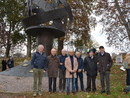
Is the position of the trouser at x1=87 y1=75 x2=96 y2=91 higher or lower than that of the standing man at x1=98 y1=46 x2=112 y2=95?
A: lower

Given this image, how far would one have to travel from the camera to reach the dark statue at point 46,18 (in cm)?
1250

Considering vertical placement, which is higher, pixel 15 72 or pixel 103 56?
pixel 103 56

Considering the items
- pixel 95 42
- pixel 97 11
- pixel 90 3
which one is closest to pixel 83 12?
pixel 90 3

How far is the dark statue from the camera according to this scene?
41.0 ft

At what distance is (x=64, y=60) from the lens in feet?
25.1

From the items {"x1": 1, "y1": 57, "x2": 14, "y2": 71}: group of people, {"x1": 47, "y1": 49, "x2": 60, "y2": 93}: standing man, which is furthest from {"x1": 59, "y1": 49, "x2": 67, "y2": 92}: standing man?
{"x1": 1, "y1": 57, "x2": 14, "y2": 71}: group of people

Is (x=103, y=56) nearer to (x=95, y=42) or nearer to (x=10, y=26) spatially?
(x=10, y=26)

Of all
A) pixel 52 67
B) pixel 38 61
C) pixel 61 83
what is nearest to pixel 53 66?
pixel 52 67

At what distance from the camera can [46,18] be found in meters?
12.5

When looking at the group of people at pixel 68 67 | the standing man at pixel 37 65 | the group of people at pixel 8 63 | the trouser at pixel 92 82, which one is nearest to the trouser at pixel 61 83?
the group of people at pixel 68 67

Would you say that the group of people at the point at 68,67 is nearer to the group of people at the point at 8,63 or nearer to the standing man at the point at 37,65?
the standing man at the point at 37,65

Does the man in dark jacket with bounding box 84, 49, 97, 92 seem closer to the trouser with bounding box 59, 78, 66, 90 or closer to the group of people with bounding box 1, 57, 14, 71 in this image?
the trouser with bounding box 59, 78, 66, 90

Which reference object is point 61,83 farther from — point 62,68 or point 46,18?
point 46,18

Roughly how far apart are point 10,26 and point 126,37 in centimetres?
1979
